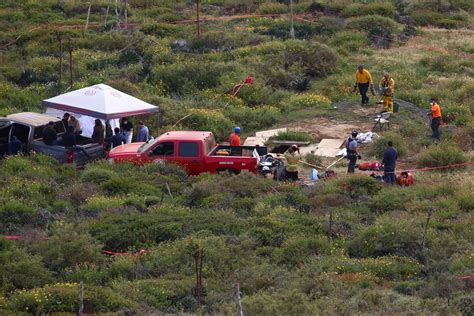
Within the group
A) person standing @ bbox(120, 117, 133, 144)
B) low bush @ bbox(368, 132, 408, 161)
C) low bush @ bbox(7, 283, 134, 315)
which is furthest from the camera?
person standing @ bbox(120, 117, 133, 144)

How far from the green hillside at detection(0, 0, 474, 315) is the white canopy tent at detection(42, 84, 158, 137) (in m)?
1.54

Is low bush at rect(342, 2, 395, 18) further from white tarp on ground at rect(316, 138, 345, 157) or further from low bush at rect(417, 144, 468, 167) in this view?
low bush at rect(417, 144, 468, 167)

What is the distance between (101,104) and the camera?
25969 mm

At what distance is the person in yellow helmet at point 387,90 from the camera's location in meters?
28.3

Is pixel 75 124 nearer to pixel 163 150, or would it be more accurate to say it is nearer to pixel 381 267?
pixel 163 150

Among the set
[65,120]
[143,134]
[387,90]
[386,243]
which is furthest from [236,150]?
[386,243]

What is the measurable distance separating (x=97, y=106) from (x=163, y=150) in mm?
3016

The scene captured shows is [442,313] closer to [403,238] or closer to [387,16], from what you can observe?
[403,238]

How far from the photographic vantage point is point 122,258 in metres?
17.8

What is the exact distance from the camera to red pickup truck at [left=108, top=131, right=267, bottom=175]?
2348 cm

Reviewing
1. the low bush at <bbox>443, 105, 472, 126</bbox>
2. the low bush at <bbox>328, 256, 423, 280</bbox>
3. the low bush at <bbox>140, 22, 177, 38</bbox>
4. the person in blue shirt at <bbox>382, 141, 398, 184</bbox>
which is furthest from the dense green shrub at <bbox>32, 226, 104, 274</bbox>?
the low bush at <bbox>140, 22, 177, 38</bbox>

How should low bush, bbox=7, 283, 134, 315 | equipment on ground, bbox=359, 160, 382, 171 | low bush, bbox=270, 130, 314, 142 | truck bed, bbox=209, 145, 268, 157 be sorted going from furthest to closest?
low bush, bbox=270, 130, 314, 142 < equipment on ground, bbox=359, 160, 382, 171 < truck bed, bbox=209, 145, 268, 157 < low bush, bbox=7, 283, 134, 315

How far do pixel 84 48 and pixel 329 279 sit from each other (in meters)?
22.6

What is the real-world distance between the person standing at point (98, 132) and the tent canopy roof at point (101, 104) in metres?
0.20
